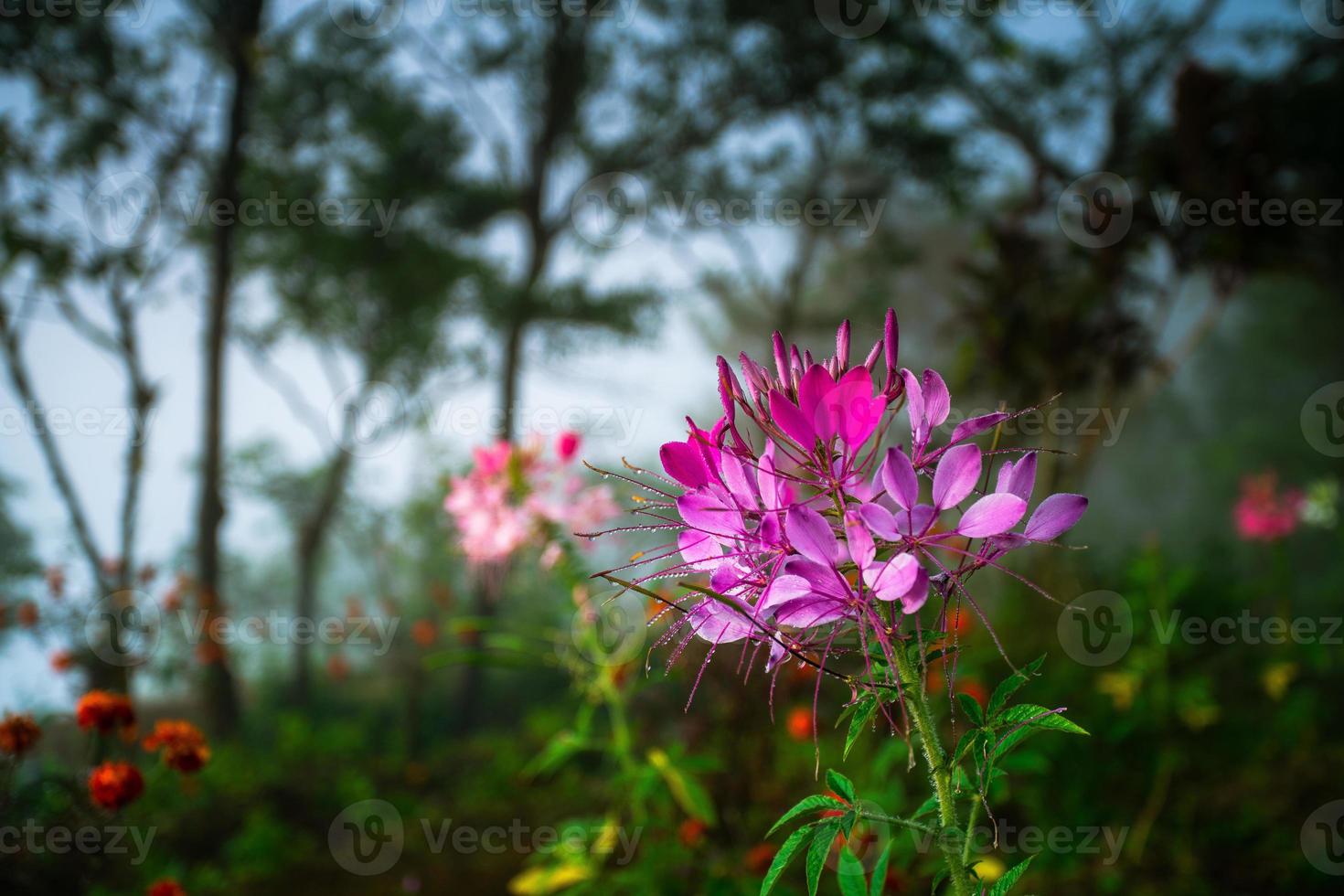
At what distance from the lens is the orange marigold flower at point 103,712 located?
4.76 ft

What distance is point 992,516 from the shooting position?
2.12 ft

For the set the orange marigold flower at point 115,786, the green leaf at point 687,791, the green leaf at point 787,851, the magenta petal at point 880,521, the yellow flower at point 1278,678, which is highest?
the magenta petal at point 880,521

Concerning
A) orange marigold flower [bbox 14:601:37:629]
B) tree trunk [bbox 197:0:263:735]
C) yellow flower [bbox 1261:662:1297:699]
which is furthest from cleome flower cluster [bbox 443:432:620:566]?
tree trunk [bbox 197:0:263:735]

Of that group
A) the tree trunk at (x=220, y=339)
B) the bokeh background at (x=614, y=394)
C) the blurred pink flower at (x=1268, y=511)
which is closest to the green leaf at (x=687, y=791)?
the bokeh background at (x=614, y=394)

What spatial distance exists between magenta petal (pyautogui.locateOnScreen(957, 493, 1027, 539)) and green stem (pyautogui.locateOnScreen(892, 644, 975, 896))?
0.46ft

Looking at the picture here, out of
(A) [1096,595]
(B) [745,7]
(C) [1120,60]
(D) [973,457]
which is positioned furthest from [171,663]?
(C) [1120,60]

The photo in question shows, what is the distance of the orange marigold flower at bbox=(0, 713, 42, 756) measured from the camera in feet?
4.63

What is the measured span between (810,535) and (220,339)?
6.28 meters

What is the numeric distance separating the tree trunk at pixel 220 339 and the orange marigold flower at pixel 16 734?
433 centimetres

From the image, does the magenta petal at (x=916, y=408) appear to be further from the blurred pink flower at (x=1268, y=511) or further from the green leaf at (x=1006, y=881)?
the blurred pink flower at (x=1268, y=511)

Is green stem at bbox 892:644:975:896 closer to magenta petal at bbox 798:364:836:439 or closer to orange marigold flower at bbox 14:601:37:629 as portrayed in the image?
magenta petal at bbox 798:364:836:439

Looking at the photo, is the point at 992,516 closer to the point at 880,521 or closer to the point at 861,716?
the point at 880,521

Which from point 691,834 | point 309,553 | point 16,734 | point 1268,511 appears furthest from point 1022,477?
point 309,553

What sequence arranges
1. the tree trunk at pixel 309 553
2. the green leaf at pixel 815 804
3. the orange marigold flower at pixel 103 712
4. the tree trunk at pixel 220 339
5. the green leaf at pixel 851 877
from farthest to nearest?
the tree trunk at pixel 309 553, the tree trunk at pixel 220 339, the orange marigold flower at pixel 103 712, the green leaf at pixel 851 877, the green leaf at pixel 815 804
